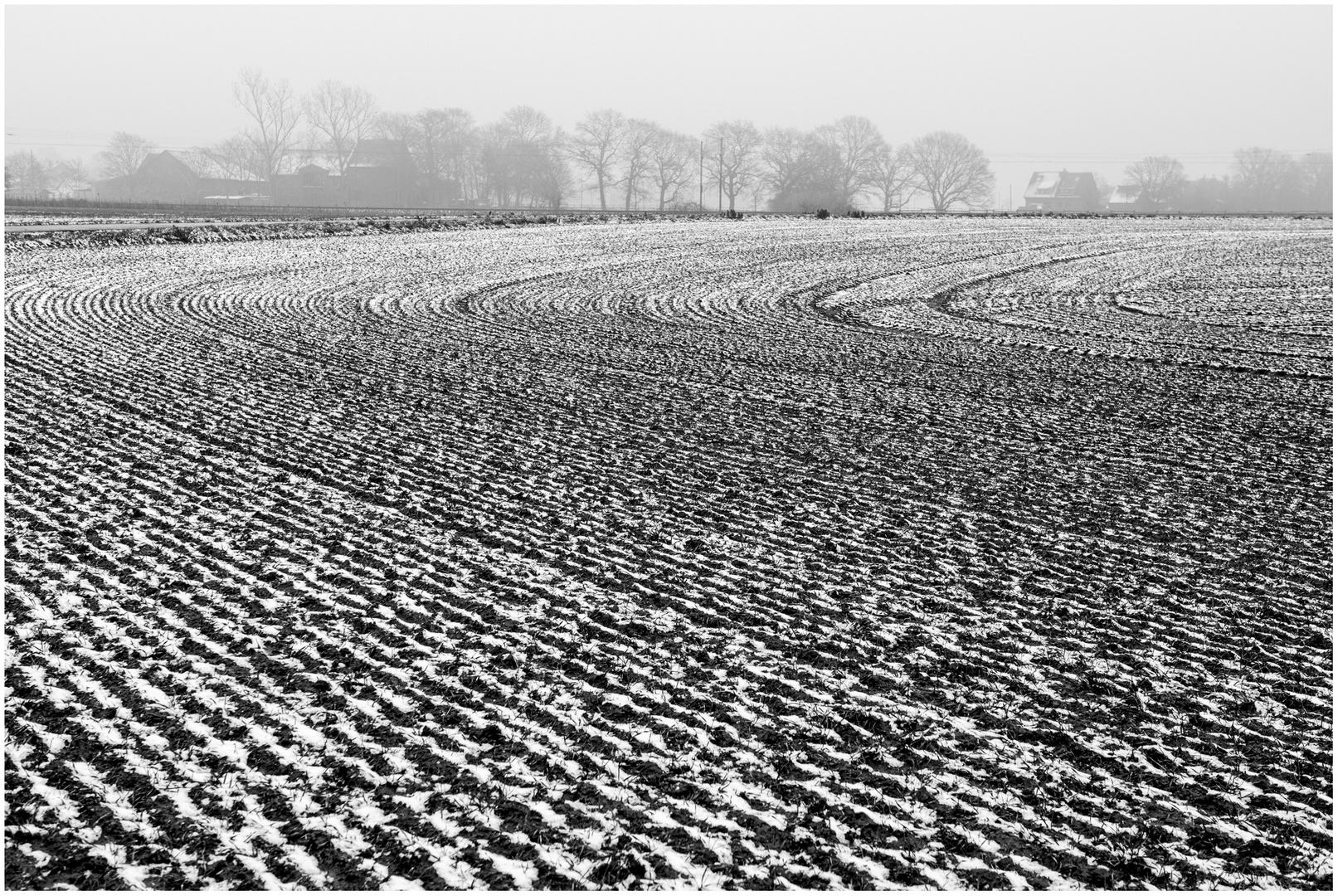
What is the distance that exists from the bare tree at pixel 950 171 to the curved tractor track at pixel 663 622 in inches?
4657

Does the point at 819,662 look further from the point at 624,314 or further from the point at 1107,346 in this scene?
the point at 624,314

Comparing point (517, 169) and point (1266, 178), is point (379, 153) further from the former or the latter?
point (1266, 178)

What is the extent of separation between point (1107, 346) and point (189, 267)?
63.9 feet

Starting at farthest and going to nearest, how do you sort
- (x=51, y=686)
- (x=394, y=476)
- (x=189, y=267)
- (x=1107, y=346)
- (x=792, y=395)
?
(x=189, y=267) < (x=1107, y=346) < (x=792, y=395) < (x=394, y=476) < (x=51, y=686)

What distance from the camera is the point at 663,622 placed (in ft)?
19.2

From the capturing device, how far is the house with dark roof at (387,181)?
4281 inches

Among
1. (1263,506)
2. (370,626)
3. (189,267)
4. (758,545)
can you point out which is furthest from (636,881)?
(189,267)

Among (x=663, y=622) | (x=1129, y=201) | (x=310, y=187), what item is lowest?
(x=663, y=622)

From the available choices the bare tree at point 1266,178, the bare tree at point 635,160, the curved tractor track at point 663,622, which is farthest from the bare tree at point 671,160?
the curved tractor track at point 663,622

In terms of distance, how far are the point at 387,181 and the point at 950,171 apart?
60825 millimetres

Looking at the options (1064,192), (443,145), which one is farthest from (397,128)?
(1064,192)

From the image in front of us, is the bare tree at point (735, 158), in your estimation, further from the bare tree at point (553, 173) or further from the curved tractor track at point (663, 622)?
the curved tractor track at point (663, 622)

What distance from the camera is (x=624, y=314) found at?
18375mm

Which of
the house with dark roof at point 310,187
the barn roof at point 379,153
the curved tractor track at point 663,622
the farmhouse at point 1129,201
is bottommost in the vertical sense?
the curved tractor track at point 663,622
